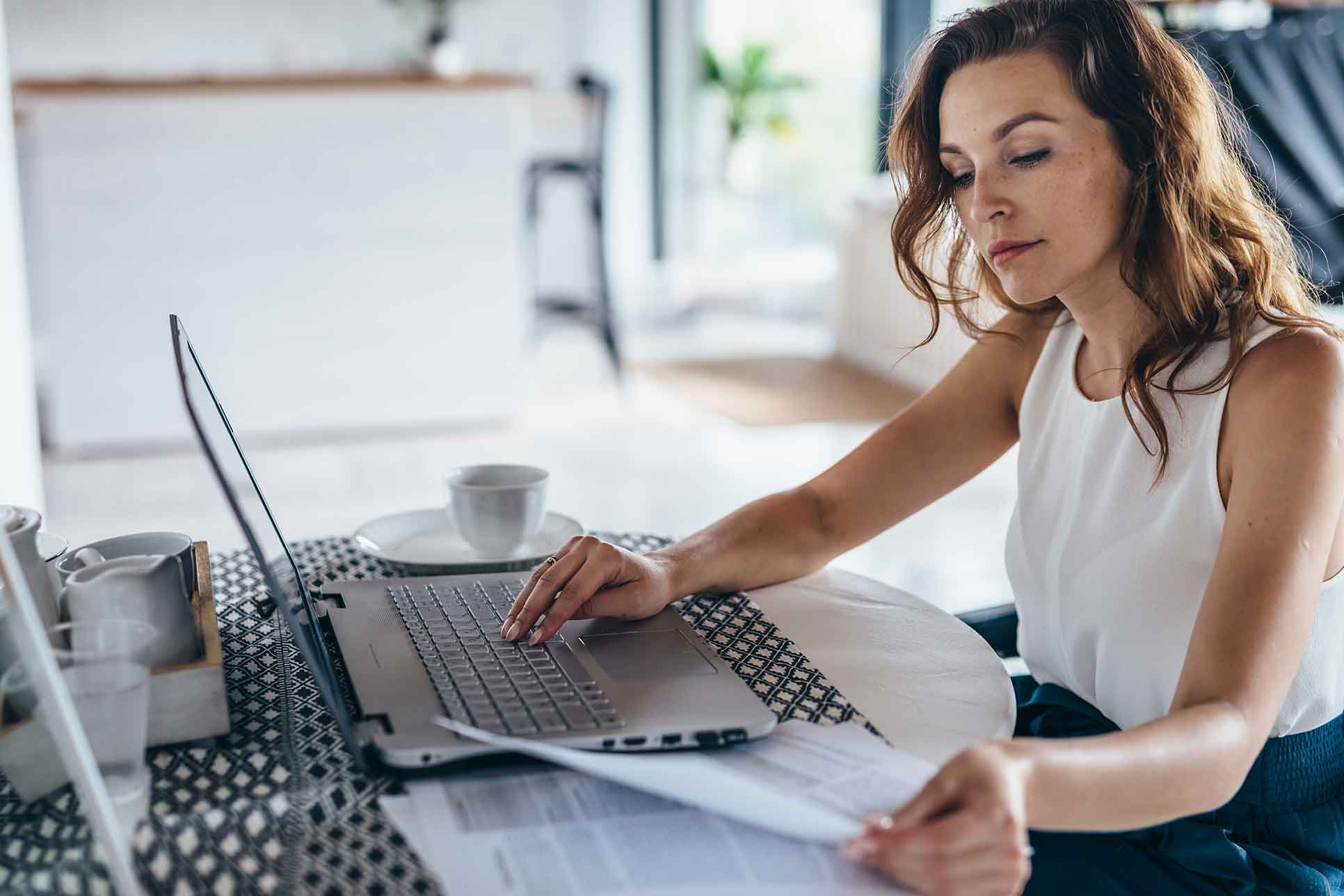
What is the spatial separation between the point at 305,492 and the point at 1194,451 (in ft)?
9.65

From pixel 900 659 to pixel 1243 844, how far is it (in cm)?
31

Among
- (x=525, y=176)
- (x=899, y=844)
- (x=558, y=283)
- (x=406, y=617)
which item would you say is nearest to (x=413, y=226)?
(x=525, y=176)

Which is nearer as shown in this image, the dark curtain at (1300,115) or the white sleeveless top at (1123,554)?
the white sleeveless top at (1123,554)

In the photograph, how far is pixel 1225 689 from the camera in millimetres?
816

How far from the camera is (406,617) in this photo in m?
0.96

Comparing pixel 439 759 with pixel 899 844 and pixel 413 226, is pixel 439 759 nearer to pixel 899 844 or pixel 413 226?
pixel 899 844

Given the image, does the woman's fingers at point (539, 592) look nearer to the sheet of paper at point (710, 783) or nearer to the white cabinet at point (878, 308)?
the sheet of paper at point (710, 783)

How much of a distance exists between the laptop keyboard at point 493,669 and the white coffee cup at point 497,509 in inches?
4.0

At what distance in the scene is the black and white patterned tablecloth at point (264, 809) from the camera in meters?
0.66

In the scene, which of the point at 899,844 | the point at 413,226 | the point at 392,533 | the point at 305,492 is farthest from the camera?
the point at 413,226

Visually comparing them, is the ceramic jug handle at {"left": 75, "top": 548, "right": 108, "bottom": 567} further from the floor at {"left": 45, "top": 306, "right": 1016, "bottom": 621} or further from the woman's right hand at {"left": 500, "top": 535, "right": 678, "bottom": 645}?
the floor at {"left": 45, "top": 306, "right": 1016, "bottom": 621}

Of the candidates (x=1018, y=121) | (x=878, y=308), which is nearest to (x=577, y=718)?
(x=1018, y=121)

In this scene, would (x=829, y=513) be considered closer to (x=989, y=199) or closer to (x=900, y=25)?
(x=989, y=199)

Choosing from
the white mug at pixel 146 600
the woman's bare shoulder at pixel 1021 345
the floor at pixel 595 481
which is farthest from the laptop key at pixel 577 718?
the floor at pixel 595 481
